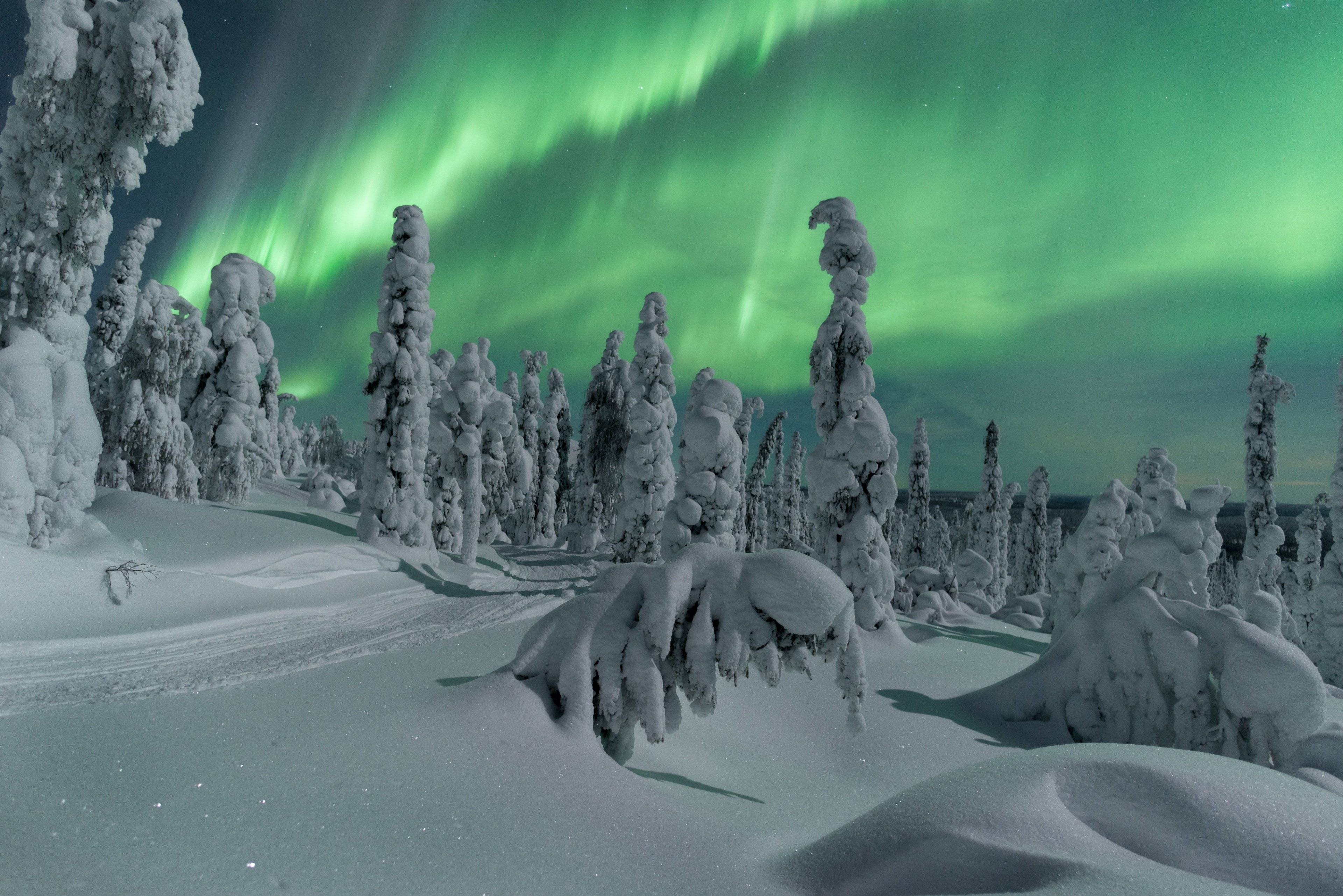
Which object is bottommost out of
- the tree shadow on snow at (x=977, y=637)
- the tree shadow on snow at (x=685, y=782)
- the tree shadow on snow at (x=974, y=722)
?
the tree shadow on snow at (x=977, y=637)

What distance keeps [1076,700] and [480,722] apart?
26.4 feet

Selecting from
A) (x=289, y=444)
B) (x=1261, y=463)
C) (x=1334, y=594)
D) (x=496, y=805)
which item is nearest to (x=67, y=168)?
(x=496, y=805)

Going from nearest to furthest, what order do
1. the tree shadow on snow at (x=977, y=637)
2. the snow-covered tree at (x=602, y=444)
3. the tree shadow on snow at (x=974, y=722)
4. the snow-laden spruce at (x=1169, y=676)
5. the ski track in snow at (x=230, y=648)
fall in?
the ski track in snow at (x=230, y=648) → the snow-laden spruce at (x=1169, y=676) → the tree shadow on snow at (x=974, y=722) → the tree shadow on snow at (x=977, y=637) → the snow-covered tree at (x=602, y=444)

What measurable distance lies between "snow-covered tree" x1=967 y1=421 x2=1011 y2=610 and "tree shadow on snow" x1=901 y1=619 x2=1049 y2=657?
15141mm

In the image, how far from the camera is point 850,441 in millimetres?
15227

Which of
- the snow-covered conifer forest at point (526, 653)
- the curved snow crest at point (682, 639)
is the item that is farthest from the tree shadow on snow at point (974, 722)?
the curved snow crest at point (682, 639)

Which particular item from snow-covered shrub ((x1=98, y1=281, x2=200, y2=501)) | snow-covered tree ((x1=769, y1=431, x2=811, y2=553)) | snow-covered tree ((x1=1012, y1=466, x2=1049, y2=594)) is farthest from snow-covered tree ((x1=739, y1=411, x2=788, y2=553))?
snow-covered shrub ((x1=98, y1=281, x2=200, y2=501))

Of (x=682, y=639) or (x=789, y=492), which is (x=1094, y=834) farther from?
(x=789, y=492)

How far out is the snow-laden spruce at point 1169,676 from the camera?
21.8 ft

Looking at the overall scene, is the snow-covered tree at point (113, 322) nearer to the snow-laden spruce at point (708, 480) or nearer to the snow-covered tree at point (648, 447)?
the snow-covered tree at point (648, 447)

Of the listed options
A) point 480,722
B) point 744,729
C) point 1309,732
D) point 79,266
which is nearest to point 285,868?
point 480,722

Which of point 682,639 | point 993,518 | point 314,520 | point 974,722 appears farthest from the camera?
point 993,518

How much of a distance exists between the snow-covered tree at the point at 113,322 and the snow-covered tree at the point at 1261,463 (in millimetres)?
38595

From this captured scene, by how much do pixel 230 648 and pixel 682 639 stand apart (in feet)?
19.7
